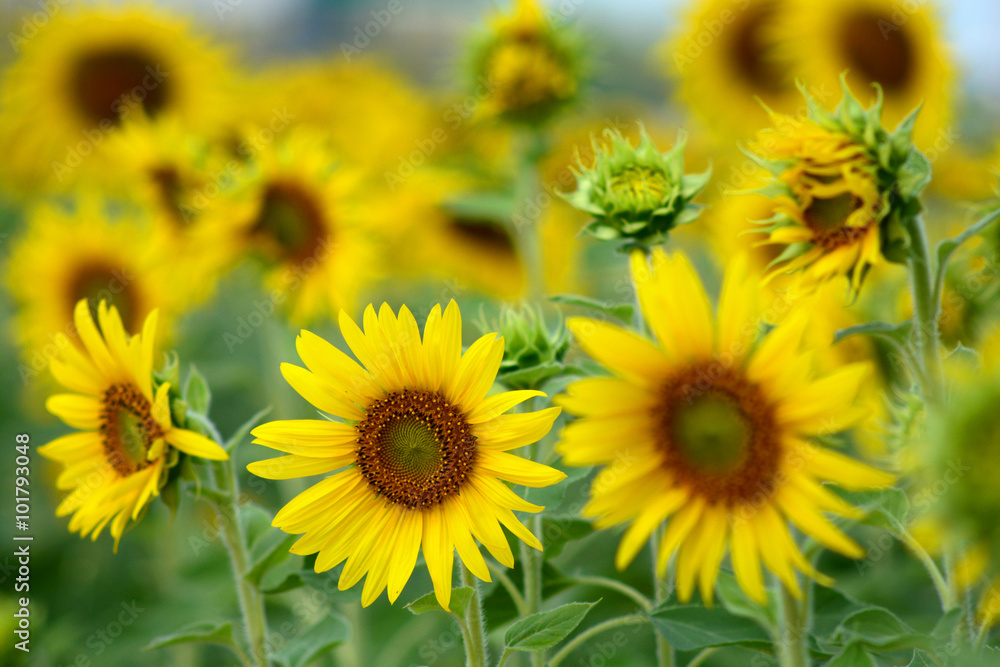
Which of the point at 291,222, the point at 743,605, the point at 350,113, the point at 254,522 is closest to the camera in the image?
the point at 743,605

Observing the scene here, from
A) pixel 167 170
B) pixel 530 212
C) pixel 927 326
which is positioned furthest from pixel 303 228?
pixel 927 326

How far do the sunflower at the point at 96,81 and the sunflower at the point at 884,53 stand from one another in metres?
Answer: 1.81

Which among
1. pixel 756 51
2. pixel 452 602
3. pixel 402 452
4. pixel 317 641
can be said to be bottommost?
pixel 317 641

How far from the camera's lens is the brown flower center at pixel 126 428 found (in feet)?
3.50

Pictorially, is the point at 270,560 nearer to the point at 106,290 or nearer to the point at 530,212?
the point at 530,212

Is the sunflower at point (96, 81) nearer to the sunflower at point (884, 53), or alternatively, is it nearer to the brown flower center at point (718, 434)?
the sunflower at point (884, 53)

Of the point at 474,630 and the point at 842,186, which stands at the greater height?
the point at 842,186

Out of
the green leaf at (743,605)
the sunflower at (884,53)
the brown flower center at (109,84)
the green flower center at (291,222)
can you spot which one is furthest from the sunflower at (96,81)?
the green leaf at (743,605)

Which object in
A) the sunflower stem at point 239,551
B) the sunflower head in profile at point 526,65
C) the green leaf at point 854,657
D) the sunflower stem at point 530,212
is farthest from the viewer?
the sunflower stem at point 530,212

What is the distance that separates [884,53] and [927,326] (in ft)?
5.73

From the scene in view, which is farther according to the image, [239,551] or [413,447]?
[239,551]

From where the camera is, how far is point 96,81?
2857mm

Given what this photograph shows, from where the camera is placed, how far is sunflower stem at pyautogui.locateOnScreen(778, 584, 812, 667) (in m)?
0.96

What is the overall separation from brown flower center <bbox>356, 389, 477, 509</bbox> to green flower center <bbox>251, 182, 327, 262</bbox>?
113 cm
